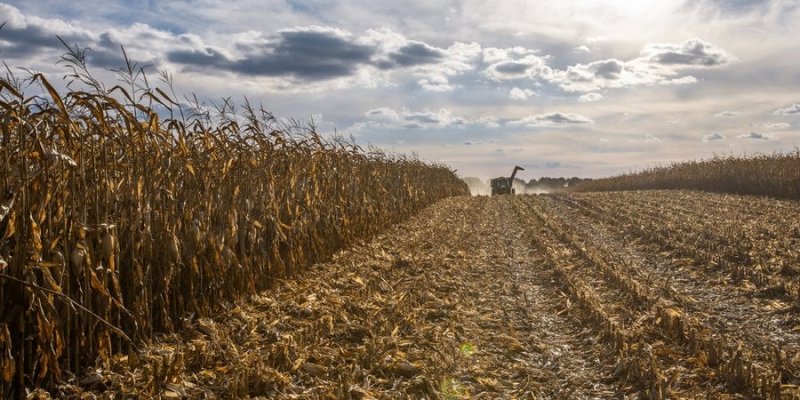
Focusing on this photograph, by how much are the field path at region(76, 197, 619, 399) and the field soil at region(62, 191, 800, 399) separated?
0.02 meters

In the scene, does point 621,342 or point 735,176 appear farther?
point 735,176

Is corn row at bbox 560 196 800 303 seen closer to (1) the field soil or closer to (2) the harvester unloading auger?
(1) the field soil

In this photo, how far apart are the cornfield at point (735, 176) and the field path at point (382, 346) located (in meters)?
21.9

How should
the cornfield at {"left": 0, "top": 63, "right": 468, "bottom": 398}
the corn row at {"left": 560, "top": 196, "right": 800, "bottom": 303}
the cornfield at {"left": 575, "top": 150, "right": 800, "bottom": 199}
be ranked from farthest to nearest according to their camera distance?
1. the cornfield at {"left": 575, "top": 150, "right": 800, "bottom": 199}
2. the corn row at {"left": 560, "top": 196, "right": 800, "bottom": 303}
3. the cornfield at {"left": 0, "top": 63, "right": 468, "bottom": 398}

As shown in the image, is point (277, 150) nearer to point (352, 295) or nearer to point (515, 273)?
point (352, 295)

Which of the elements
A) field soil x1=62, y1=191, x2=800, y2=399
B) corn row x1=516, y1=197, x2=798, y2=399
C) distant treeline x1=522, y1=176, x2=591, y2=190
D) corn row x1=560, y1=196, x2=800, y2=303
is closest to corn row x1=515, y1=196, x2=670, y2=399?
field soil x1=62, y1=191, x2=800, y2=399

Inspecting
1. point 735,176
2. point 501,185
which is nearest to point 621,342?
point 735,176

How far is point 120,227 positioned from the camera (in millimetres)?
5918

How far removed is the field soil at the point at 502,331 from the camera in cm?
546

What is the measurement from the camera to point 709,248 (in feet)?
42.0

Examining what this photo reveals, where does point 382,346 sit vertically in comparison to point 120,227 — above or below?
below

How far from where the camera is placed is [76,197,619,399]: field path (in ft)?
17.4

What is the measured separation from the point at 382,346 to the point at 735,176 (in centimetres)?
3064

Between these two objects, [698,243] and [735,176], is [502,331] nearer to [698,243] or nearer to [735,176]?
[698,243]
